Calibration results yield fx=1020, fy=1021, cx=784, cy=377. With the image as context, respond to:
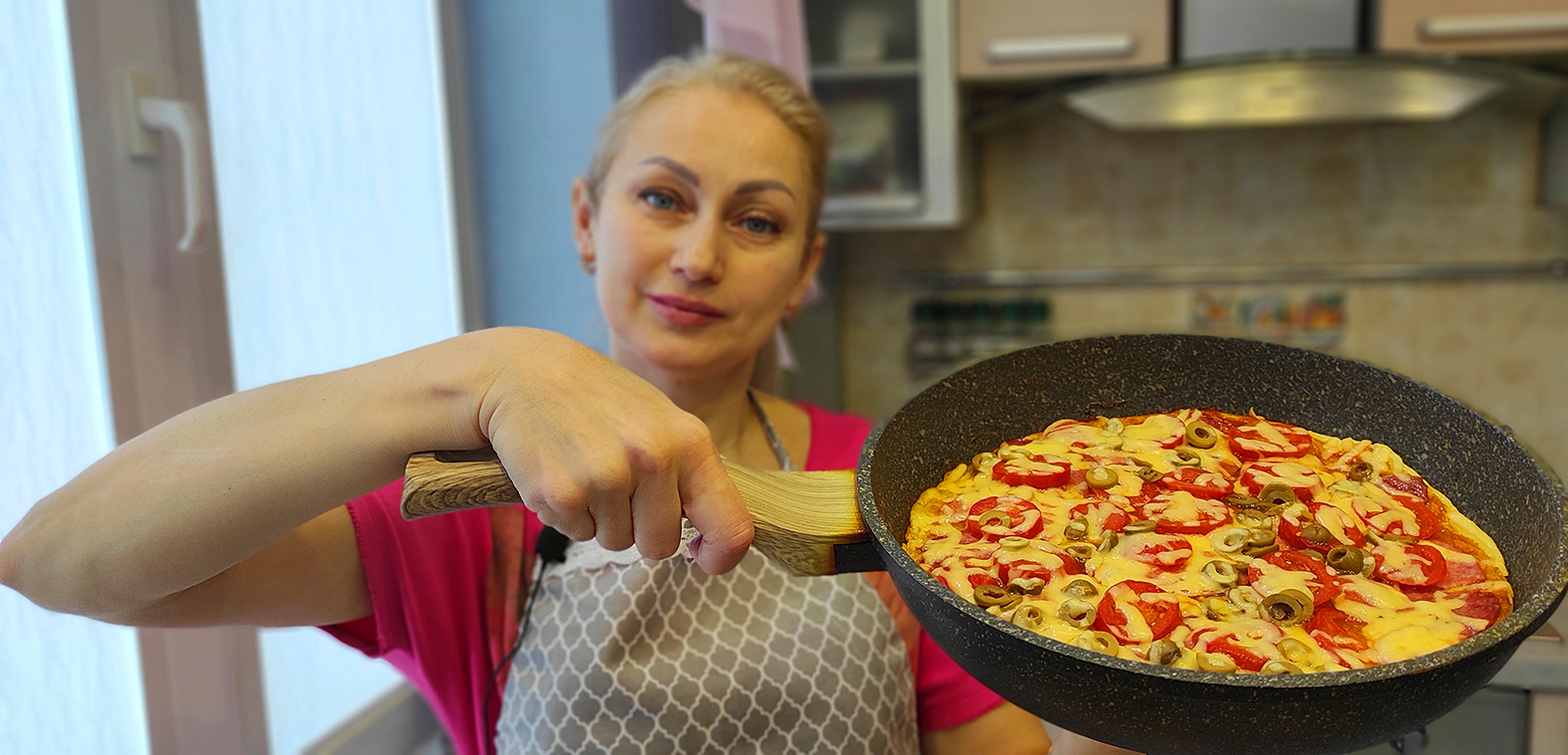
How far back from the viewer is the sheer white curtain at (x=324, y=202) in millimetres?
1224

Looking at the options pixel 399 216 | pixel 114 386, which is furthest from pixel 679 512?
pixel 399 216

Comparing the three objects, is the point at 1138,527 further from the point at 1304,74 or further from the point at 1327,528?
the point at 1304,74

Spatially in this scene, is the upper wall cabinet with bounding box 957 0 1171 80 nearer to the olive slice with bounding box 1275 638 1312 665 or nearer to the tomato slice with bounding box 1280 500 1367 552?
the tomato slice with bounding box 1280 500 1367 552

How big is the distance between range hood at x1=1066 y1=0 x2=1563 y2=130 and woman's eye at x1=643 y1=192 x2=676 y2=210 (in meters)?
1.23

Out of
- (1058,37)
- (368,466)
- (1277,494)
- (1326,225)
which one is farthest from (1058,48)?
(368,466)

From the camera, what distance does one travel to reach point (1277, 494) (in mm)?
701

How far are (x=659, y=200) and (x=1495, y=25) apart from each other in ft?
5.34

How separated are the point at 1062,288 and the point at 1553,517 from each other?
6.01 feet

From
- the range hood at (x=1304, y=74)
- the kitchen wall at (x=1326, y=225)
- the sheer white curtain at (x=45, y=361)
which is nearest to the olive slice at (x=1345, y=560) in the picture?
the sheer white curtain at (x=45, y=361)

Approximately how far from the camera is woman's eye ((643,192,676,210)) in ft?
3.26

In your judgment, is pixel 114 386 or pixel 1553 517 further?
pixel 114 386

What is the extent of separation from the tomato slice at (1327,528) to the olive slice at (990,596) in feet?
0.65

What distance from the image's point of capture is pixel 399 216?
1560 millimetres

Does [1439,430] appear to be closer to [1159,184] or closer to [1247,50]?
[1247,50]
